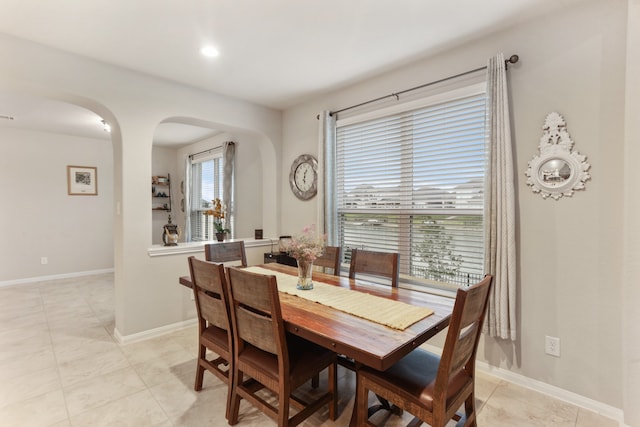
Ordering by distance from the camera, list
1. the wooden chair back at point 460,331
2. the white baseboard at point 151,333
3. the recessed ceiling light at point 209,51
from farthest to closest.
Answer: the white baseboard at point 151,333 < the recessed ceiling light at point 209,51 < the wooden chair back at point 460,331

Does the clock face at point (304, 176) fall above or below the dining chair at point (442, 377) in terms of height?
above

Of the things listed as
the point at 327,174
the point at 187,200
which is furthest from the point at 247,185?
the point at 187,200

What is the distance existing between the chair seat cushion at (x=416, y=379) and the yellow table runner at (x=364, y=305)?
0.83 feet

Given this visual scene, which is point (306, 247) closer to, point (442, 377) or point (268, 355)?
point (268, 355)

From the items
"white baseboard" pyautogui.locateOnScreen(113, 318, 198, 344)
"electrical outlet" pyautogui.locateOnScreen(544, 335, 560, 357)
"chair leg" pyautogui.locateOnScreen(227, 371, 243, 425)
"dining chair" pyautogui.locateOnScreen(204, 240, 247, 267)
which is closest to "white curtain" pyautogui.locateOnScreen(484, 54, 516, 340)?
"electrical outlet" pyautogui.locateOnScreen(544, 335, 560, 357)

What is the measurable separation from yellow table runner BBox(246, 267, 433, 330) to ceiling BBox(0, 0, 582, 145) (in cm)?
191

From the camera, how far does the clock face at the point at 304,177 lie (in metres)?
3.81

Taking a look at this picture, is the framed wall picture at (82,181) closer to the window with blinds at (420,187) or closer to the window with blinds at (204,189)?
the window with blinds at (204,189)

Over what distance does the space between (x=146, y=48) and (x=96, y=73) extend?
597 millimetres

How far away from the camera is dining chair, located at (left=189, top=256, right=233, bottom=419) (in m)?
1.82

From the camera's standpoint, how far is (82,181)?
18.9 ft

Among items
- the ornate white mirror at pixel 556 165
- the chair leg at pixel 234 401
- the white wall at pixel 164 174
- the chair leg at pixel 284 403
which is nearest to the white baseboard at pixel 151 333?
the chair leg at pixel 234 401

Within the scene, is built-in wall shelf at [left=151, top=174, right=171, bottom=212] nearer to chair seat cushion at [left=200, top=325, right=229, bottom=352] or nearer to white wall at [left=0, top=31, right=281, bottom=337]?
white wall at [left=0, top=31, right=281, bottom=337]

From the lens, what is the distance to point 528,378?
7.37ft
